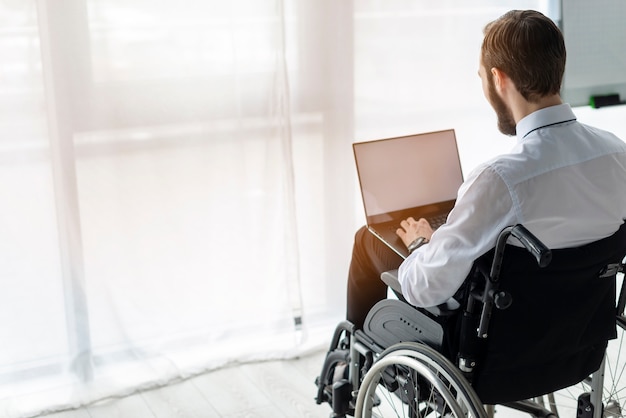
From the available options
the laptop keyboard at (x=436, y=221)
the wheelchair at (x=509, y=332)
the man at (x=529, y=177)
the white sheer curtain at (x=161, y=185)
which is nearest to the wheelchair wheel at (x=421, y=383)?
the wheelchair at (x=509, y=332)

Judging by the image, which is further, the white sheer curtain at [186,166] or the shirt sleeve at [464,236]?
the white sheer curtain at [186,166]

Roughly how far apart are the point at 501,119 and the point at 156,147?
1330mm

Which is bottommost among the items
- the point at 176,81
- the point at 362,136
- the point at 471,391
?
the point at 471,391

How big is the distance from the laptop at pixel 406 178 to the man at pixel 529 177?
354 millimetres

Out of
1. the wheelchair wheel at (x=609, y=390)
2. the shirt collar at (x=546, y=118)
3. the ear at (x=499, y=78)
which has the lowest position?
the wheelchair wheel at (x=609, y=390)

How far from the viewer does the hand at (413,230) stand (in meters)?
2.13

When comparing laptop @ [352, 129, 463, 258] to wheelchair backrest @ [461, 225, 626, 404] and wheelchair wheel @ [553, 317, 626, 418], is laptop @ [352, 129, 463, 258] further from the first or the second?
wheelchair wheel @ [553, 317, 626, 418]

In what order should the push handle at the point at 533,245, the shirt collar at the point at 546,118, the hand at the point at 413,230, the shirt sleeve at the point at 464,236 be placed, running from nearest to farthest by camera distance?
the push handle at the point at 533,245 → the shirt sleeve at the point at 464,236 → the shirt collar at the point at 546,118 → the hand at the point at 413,230

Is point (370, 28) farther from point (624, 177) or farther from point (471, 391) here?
point (471, 391)

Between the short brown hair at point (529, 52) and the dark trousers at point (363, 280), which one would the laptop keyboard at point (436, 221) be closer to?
the dark trousers at point (363, 280)

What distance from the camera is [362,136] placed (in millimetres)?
3266

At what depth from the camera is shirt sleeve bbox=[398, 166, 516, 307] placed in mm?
1731

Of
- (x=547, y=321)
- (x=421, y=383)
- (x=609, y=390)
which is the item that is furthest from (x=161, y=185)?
(x=609, y=390)

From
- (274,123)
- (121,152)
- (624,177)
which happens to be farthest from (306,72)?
(624,177)
